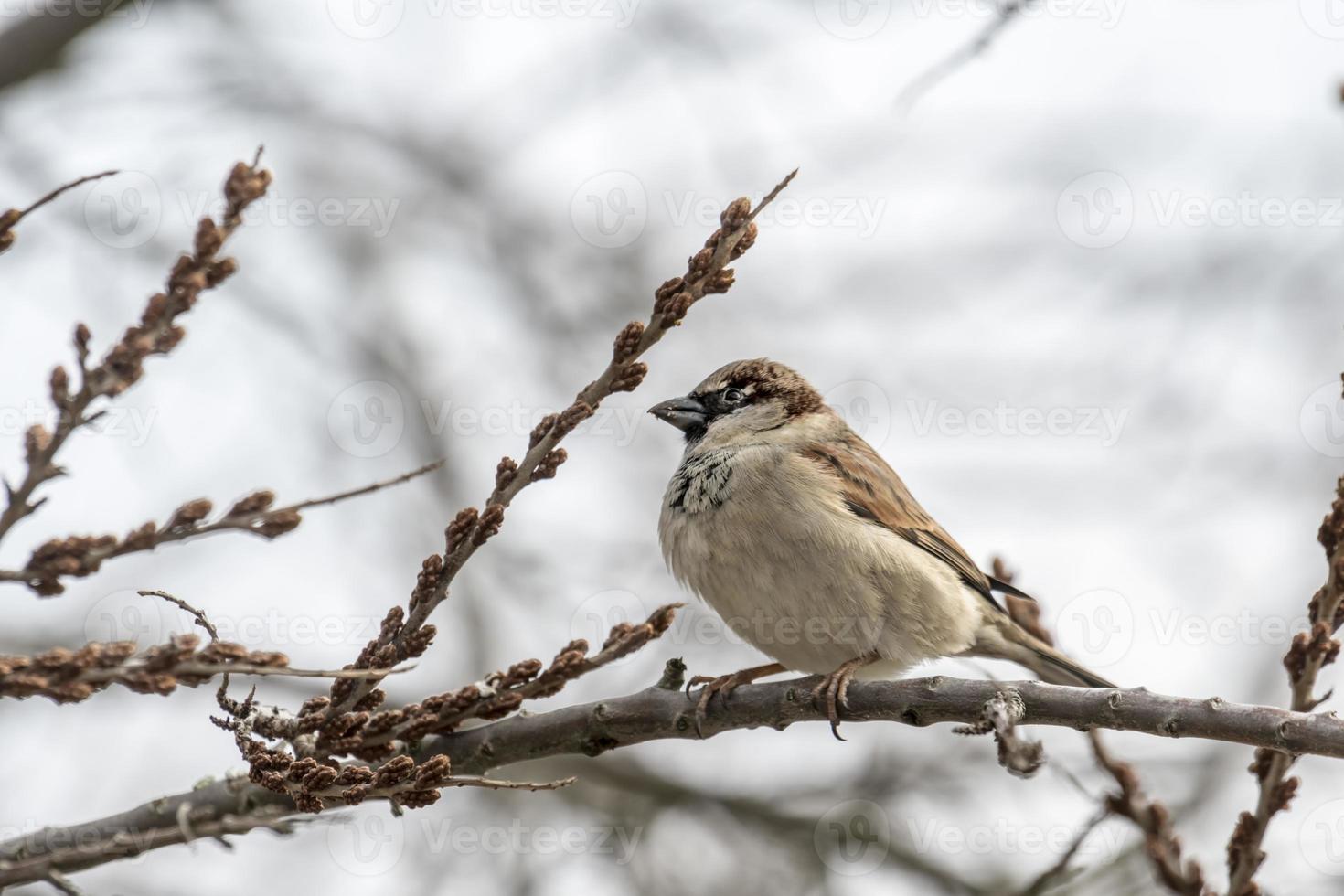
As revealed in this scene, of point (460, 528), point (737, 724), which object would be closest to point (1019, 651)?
point (737, 724)

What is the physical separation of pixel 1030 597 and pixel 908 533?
78cm

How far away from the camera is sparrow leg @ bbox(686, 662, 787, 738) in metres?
3.67

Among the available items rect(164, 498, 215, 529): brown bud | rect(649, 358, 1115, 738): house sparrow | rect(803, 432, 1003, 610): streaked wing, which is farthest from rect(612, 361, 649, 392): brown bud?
rect(803, 432, 1003, 610): streaked wing

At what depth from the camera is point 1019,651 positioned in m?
5.52

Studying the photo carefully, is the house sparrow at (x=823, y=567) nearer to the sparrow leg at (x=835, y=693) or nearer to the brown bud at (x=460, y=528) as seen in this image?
the sparrow leg at (x=835, y=693)

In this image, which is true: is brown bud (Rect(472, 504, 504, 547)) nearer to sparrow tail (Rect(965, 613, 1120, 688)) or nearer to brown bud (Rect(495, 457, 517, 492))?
brown bud (Rect(495, 457, 517, 492))

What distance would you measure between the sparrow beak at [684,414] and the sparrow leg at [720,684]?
1.40 m

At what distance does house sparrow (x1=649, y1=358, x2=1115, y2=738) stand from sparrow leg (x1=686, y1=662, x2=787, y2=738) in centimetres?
1

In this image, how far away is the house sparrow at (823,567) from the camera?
4836 millimetres

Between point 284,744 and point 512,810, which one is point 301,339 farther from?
point 284,744

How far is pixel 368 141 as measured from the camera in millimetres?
9883

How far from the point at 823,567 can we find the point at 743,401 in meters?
1.43

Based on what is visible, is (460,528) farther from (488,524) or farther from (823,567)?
(823,567)

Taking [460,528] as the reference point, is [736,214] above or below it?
above
